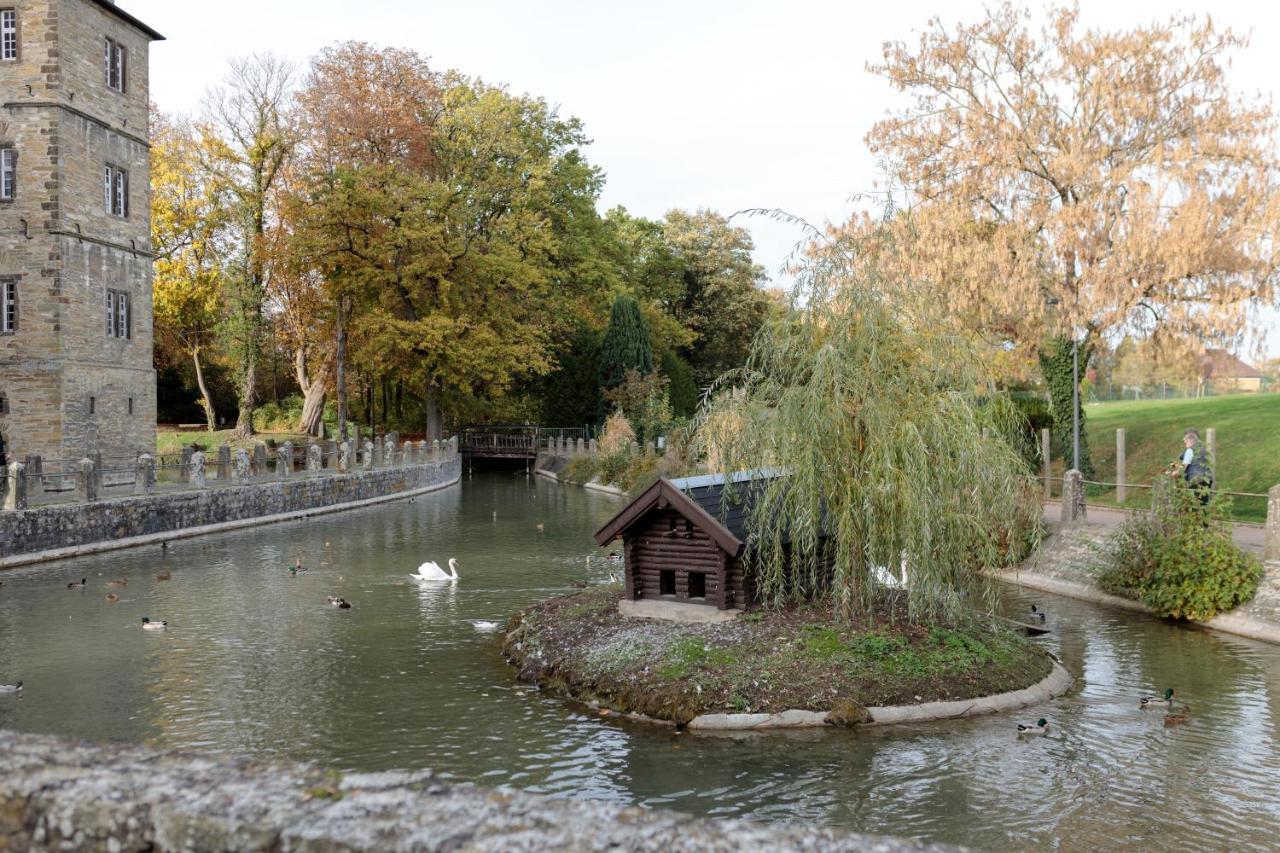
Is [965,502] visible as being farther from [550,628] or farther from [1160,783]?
[550,628]

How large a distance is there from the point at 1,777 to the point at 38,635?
16.2 m

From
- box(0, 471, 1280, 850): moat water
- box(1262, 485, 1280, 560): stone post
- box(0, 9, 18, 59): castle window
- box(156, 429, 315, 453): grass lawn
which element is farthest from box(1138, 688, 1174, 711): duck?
box(156, 429, 315, 453): grass lawn

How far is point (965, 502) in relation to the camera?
1578 cm

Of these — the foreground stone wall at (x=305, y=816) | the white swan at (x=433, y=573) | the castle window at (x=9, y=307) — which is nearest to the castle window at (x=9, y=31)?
the castle window at (x=9, y=307)

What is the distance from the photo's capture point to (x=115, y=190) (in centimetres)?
3722

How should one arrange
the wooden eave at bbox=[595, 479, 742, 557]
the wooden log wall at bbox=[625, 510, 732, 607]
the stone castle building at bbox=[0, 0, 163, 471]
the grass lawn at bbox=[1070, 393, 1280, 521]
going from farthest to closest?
the stone castle building at bbox=[0, 0, 163, 471] < the grass lawn at bbox=[1070, 393, 1280, 521] < the wooden log wall at bbox=[625, 510, 732, 607] < the wooden eave at bbox=[595, 479, 742, 557]

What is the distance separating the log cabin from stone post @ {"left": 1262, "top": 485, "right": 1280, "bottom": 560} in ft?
32.6

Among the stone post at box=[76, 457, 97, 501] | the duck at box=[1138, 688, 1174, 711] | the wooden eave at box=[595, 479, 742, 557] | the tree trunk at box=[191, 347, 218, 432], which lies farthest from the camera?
the tree trunk at box=[191, 347, 218, 432]

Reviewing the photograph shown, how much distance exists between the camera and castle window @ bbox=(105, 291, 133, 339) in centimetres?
3681

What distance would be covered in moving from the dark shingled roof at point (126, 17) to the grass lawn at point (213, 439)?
77.6 ft

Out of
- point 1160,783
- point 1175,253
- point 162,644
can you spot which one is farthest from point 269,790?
point 1175,253

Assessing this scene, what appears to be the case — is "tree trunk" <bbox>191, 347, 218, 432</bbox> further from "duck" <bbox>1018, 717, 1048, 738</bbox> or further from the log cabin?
"duck" <bbox>1018, 717, 1048, 738</bbox>

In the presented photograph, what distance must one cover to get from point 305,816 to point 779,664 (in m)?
10.3

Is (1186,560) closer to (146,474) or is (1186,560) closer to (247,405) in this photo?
(146,474)
